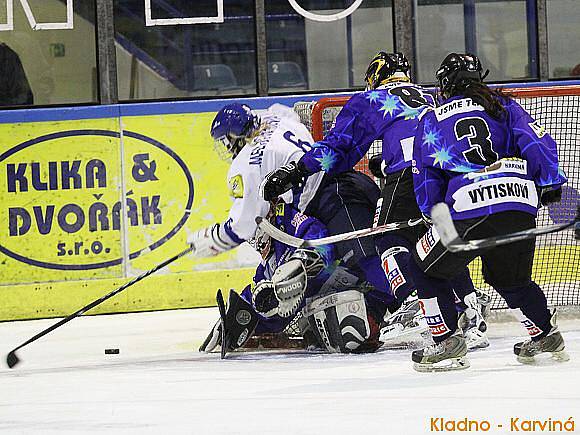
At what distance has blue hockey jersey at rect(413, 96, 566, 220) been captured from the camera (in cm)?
373

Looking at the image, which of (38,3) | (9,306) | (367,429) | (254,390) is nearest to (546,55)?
(38,3)

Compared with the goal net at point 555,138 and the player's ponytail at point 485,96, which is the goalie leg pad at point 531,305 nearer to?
Result: the player's ponytail at point 485,96

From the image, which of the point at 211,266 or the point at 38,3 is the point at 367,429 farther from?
the point at 38,3

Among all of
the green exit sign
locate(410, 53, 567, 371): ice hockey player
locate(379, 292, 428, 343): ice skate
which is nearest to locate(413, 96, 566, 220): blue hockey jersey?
locate(410, 53, 567, 371): ice hockey player

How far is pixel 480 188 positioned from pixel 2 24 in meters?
4.49

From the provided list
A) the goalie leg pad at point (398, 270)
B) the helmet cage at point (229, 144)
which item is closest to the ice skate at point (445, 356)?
the goalie leg pad at point (398, 270)

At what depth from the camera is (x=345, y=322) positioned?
180 inches

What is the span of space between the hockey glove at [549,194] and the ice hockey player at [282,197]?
969 mm

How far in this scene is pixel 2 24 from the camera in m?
7.30

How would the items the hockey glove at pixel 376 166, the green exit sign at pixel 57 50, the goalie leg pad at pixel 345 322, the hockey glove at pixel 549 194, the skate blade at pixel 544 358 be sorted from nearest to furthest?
the hockey glove at pixel 549 194, the skate blade at pixel 544 358, the goalie leg pad at pixel 345 322, the hockey glove at pixel 376 166, the green exit sign at pixel 57 50

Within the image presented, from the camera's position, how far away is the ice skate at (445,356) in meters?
3.93

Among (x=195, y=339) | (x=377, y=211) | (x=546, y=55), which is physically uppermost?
(x=546, y=55)

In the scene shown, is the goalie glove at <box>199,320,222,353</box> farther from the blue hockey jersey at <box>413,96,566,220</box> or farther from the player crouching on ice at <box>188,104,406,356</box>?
the blue hockey jersey at <box>413,96,566,220</box>

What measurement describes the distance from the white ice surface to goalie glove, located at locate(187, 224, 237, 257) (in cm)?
46
